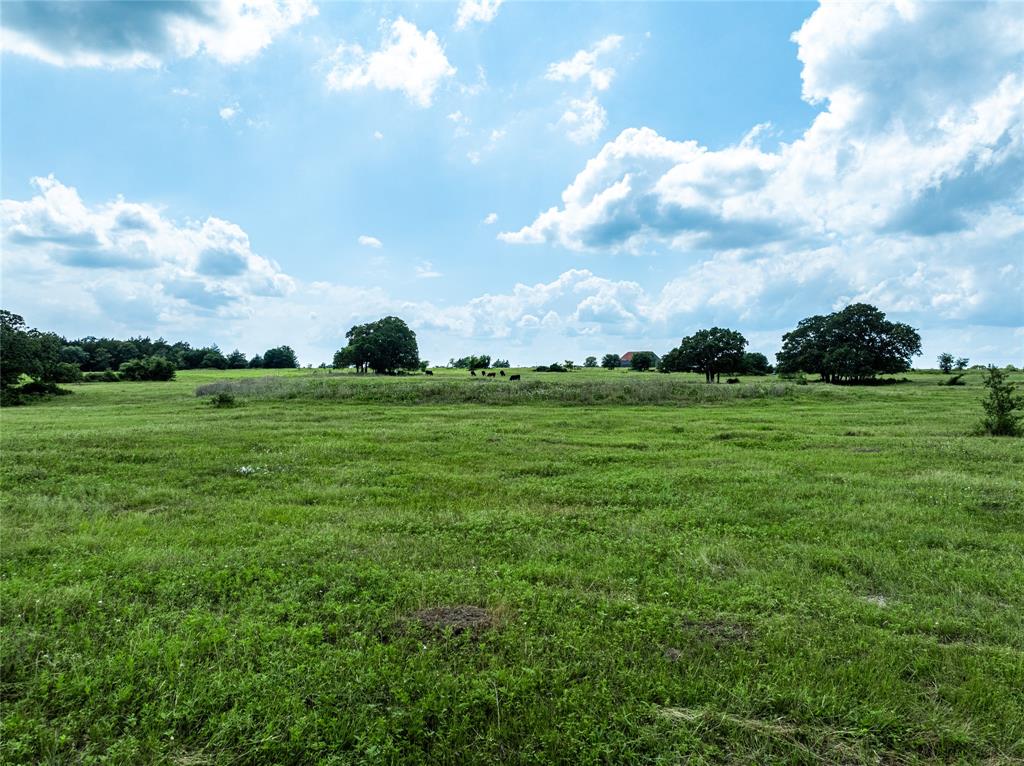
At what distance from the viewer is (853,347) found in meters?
74.2

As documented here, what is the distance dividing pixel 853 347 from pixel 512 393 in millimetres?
59738

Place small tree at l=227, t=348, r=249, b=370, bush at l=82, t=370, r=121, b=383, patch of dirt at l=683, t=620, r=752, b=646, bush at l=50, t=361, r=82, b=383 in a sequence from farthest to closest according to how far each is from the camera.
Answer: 1. small tree at l=227, t=348, r=249, b=370
2. bush at l=82, t=370, r=121, b=383
3. bush at l=50, t=361, r=82, b=383
4. patch of dirt at l=683, t=620, r=752, b=646

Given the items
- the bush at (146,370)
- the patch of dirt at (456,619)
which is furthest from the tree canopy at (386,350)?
the patch of dirt at (456,619)

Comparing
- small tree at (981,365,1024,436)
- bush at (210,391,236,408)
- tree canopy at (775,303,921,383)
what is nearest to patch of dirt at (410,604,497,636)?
small tree at (981,365,1024,436)

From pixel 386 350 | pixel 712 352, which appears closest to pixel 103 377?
pixel 386 350

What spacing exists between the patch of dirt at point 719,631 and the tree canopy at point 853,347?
78.9m

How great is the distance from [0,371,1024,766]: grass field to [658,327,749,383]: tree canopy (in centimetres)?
6040

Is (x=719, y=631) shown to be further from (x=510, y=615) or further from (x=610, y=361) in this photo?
(x=610, y=361)

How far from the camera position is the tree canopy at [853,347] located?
72062mm

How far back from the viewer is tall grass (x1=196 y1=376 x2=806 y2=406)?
38.8 metres

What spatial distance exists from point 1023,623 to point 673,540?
163 inches

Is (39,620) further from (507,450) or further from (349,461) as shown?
(507,450)

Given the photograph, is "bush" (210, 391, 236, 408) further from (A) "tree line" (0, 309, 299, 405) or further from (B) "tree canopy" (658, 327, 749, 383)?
(B) "tree canopy" (658, 327, 749, 383)

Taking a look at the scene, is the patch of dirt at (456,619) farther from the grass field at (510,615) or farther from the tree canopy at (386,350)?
the tree canopy at (386,350)
